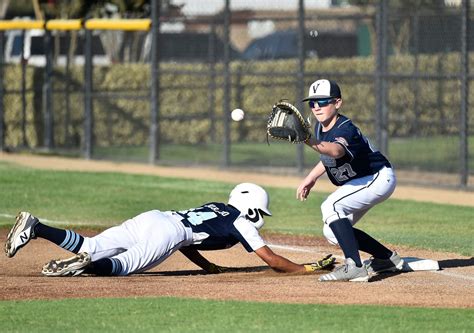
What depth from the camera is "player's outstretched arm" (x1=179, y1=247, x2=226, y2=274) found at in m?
9.81

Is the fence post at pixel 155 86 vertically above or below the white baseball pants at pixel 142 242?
above

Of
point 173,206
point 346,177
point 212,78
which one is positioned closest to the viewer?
point 346,177

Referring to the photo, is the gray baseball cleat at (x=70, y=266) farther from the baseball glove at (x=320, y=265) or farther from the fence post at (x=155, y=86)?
the fence post at (x=155, y=86)

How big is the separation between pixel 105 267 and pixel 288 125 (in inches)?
70.0

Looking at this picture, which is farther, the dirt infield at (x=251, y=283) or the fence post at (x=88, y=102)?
the fence post at (x=88, y=102)

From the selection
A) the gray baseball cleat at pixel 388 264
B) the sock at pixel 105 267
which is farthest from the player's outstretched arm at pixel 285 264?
the sock at pixel 105 267

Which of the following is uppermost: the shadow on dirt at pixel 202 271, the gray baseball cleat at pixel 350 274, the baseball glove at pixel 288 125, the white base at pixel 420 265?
the baseball glove at pixel 288 125

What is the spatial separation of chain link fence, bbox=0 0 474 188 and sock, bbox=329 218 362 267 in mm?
9447

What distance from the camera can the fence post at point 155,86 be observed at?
20797 mm

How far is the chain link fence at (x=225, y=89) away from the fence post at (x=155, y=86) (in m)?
0.02

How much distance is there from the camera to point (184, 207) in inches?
585

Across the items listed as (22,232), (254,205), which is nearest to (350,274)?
(254,205)

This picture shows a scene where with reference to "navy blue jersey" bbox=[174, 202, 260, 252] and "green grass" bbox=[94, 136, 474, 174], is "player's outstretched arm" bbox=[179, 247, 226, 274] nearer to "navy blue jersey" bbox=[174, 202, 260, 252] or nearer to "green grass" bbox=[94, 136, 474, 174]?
"navy blue jersey" bbox=[174, 202, 260, 252]

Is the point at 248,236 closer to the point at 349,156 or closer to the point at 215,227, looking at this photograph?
the point at 215,227
